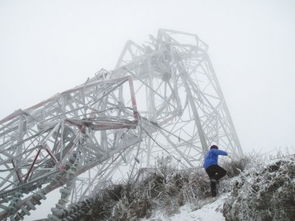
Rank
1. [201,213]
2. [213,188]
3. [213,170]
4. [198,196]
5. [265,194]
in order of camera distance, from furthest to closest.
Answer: [213,170] → [198,196] → [213,188] → [201,213] → [265,194]

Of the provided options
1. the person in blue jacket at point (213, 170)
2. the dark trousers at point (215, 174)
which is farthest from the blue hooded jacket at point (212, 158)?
the dark trousers at point (215, 174)

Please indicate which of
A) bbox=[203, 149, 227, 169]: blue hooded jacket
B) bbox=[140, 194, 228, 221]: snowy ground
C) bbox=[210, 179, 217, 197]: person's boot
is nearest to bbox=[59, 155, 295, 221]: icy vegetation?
bbox=[140, 194, 228, 221]: snowy ground

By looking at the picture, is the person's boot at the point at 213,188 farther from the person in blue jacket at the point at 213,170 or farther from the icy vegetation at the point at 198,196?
the icy vegetation at the point at 198,196

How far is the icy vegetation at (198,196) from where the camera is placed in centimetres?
299

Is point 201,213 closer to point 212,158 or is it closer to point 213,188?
point 213,188

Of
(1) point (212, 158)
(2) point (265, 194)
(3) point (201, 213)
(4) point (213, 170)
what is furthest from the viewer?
(1) point (212, 158)

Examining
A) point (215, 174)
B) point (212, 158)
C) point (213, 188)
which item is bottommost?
point (213, 188)

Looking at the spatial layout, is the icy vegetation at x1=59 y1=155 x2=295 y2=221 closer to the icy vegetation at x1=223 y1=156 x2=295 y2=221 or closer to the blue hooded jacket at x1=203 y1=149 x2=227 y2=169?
the icy vegetation at x1=223 y1=156 x2=295 y2=221

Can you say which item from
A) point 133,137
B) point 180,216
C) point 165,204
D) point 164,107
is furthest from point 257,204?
point 164,107

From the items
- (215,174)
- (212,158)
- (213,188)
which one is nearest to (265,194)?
(213,188)

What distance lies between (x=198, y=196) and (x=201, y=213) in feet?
2.11

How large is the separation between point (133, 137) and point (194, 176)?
397 cm

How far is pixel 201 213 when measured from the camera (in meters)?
4.01

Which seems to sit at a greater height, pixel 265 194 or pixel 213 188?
pixel 265 194
